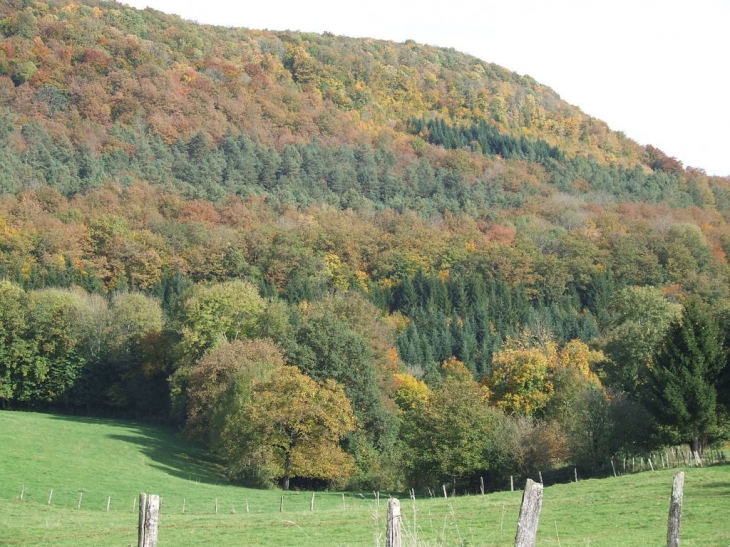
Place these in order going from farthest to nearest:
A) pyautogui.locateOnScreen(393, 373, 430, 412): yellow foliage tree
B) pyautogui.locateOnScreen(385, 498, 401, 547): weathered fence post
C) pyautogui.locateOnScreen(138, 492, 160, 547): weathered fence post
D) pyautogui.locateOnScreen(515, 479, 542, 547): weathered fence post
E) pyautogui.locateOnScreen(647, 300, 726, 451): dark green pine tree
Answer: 1. pyautogui.locateOnScreen(393, 373, 430, 412): yellow foliage tree
2. pyautogui.locateOnScreen(647, 300, 726, 451): dark green pine tree
3. pyautogui.locateOnScreen(138, 492, 160, 547): weathered fence post
4. pyautogui.locateOnScreen(385, 498, 401, 547): weathered fence post
5. pyautogui.locateOnScreen(515, 479, 542, 547): weathered fence post

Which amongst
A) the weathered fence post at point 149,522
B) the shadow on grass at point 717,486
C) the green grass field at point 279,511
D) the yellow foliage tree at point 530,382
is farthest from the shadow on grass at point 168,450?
the weathered fence post at point 149,522

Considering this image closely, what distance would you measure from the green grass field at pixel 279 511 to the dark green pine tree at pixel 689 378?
22.7 ft

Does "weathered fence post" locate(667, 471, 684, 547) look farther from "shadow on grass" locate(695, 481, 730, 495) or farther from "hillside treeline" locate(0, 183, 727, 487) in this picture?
"hillside treeline" locate(0, 183, 727, 487)

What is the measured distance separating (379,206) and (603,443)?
150 metres

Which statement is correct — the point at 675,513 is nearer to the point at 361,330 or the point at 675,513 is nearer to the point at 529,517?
the point at 529,517

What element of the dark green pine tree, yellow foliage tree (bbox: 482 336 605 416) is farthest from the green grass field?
yellow foliage tree (bbox: 482 336 605 416)

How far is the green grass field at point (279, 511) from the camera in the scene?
27.5 metres

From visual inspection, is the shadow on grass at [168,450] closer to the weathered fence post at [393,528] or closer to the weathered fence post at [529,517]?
the weathered fence post at [393,528]

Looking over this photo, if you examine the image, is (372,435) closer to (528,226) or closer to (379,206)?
(528,226)

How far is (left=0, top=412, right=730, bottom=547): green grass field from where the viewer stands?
27.5 meters

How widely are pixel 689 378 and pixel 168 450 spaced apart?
39.2 meters

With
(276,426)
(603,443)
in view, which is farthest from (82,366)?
(603,443)

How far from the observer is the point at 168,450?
222 feet

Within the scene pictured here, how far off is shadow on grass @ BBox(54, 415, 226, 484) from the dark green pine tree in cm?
2929
